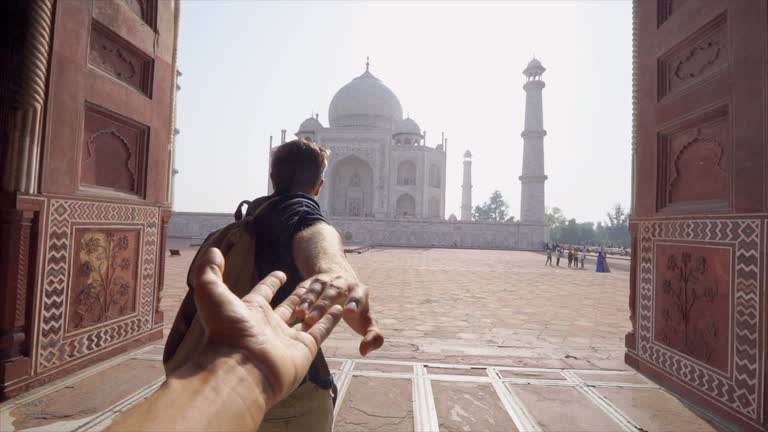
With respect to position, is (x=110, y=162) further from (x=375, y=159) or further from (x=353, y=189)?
(x=353, y=189)

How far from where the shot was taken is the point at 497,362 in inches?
110

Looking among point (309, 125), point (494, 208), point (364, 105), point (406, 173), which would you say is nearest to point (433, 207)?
point (406, 173)

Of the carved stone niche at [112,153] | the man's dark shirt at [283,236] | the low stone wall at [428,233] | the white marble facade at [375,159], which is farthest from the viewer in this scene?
the white marble facade at [375,159]

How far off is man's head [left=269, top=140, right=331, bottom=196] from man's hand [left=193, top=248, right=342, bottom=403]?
560mm

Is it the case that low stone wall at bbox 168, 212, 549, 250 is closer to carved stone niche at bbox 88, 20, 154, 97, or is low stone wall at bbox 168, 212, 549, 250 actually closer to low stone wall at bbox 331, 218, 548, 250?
low stone wall at bbox 331, 218, 548, 250

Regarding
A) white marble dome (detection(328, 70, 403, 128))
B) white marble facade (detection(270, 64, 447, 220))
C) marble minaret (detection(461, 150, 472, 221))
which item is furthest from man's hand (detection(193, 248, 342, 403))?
marble minaret (detection(461, 150, 472, 221))

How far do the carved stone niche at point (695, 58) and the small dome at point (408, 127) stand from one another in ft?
86.2

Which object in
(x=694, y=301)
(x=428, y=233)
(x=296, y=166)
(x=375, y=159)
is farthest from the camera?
(x=375, y=159)

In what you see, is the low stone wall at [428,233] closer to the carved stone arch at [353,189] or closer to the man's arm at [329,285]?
the carved stone arch at [353,189]

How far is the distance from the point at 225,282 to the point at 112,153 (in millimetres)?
2409

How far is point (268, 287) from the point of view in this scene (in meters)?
0.73

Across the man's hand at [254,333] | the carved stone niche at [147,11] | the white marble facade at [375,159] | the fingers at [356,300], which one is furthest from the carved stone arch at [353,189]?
the man's hand at [254,333]

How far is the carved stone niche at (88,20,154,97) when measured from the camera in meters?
2.54

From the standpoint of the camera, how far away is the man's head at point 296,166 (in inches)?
46.9
